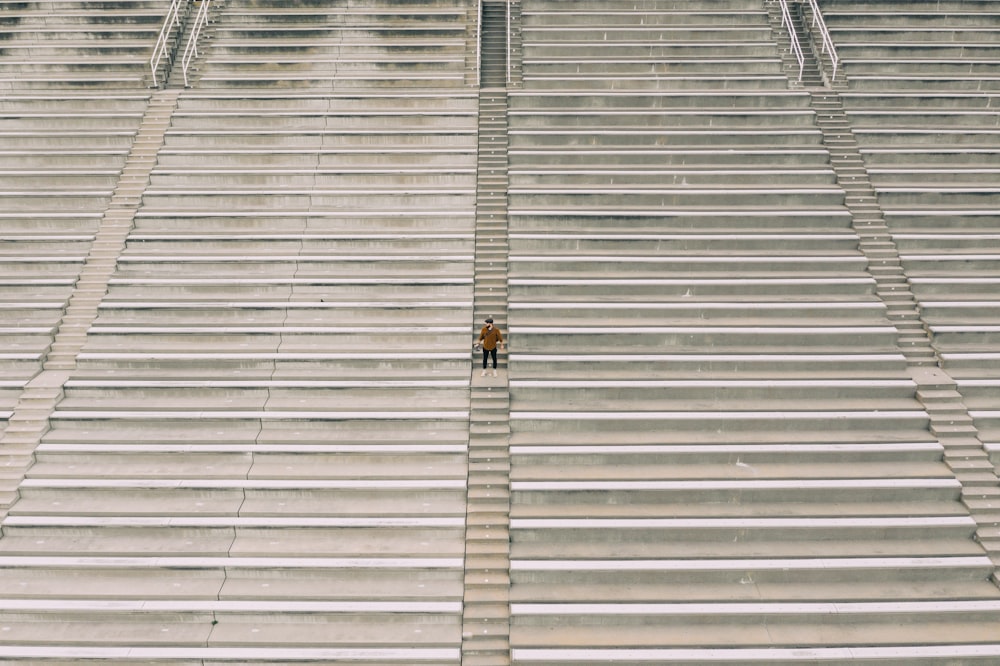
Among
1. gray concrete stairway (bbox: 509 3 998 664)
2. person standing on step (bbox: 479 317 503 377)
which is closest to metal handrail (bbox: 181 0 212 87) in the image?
gray concrete stairway (bbox: 509 3 998 664)

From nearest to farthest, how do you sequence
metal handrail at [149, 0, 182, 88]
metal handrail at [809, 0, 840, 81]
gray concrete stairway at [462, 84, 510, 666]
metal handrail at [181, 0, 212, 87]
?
gray concrete stairway at [462, 84, 510, 666]
metal handrail at [809, 0, 840, 81]
metal handrail at [149, 0, 182, 88]
metal handrail at [181, 0, 212, 87]

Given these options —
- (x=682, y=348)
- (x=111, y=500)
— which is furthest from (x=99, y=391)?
(x=682, y=348)

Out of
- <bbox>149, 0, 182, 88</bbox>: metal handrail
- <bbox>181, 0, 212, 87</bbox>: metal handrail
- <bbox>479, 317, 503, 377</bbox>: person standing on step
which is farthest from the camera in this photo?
<bbox>181, 0, 212, 87</bbox>: metal handrail

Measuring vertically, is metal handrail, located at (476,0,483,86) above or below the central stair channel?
above

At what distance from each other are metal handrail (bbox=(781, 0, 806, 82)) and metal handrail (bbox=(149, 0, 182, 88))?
12.4 m

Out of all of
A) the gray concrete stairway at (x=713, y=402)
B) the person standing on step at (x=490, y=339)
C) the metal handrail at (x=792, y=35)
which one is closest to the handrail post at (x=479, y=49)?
the gray concrete stairway at (x=713, y=402)

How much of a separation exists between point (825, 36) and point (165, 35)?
13221 mm

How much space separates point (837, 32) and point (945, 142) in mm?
3501

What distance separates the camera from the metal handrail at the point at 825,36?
45.4 feet

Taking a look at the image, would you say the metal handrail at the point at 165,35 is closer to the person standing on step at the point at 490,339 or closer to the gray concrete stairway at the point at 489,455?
the gray concrete stairway at the point at 489,455

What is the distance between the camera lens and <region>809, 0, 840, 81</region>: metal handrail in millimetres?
13844

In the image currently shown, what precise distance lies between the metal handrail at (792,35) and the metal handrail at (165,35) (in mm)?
12390

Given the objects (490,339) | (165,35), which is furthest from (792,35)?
(165,35)

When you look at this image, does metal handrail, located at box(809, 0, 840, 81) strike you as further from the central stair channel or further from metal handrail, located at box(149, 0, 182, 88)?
metal handrail, located at box(149, 0, 182, 88)
